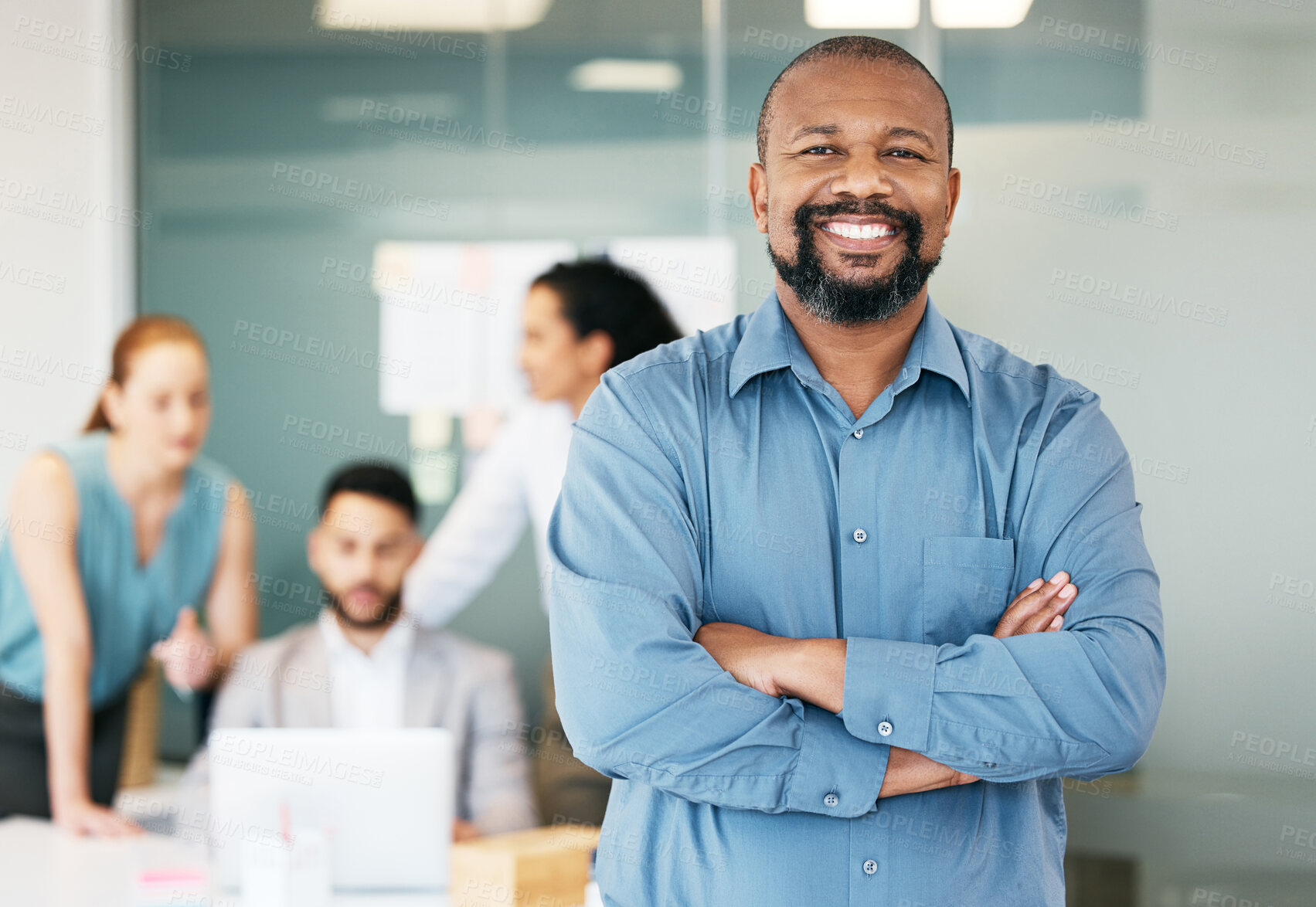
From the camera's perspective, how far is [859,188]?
5.32ft

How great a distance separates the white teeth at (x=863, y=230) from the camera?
5.37ft

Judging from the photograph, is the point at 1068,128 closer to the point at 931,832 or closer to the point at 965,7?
the point at 965,7

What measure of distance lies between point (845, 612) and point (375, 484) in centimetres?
288

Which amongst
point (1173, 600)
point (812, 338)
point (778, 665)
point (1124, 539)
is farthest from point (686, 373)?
point (1173, 600)

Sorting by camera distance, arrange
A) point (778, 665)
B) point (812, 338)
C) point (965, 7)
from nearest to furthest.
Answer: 1. point (778, 665)
2. point (812, 338)
3. point (965, 7)

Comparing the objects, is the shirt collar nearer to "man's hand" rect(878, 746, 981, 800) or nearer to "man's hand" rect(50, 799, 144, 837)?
"man's hand" rect(878, 746, 981, 800)

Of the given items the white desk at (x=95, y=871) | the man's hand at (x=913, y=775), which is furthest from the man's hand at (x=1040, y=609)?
the white desk at (x=95, y=871)

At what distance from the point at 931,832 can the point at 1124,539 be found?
18.1 inches

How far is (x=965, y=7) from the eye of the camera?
368 cm

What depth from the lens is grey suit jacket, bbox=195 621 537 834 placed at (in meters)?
3.82

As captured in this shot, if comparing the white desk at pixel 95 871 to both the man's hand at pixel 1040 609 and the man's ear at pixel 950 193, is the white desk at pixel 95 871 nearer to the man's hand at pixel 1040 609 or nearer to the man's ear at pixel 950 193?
the man's hand at pixel 1040 609

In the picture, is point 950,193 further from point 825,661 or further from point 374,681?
point 374,681

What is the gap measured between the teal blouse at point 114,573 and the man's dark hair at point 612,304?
1.42m

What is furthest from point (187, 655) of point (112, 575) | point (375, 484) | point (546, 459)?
point (546, 459)
